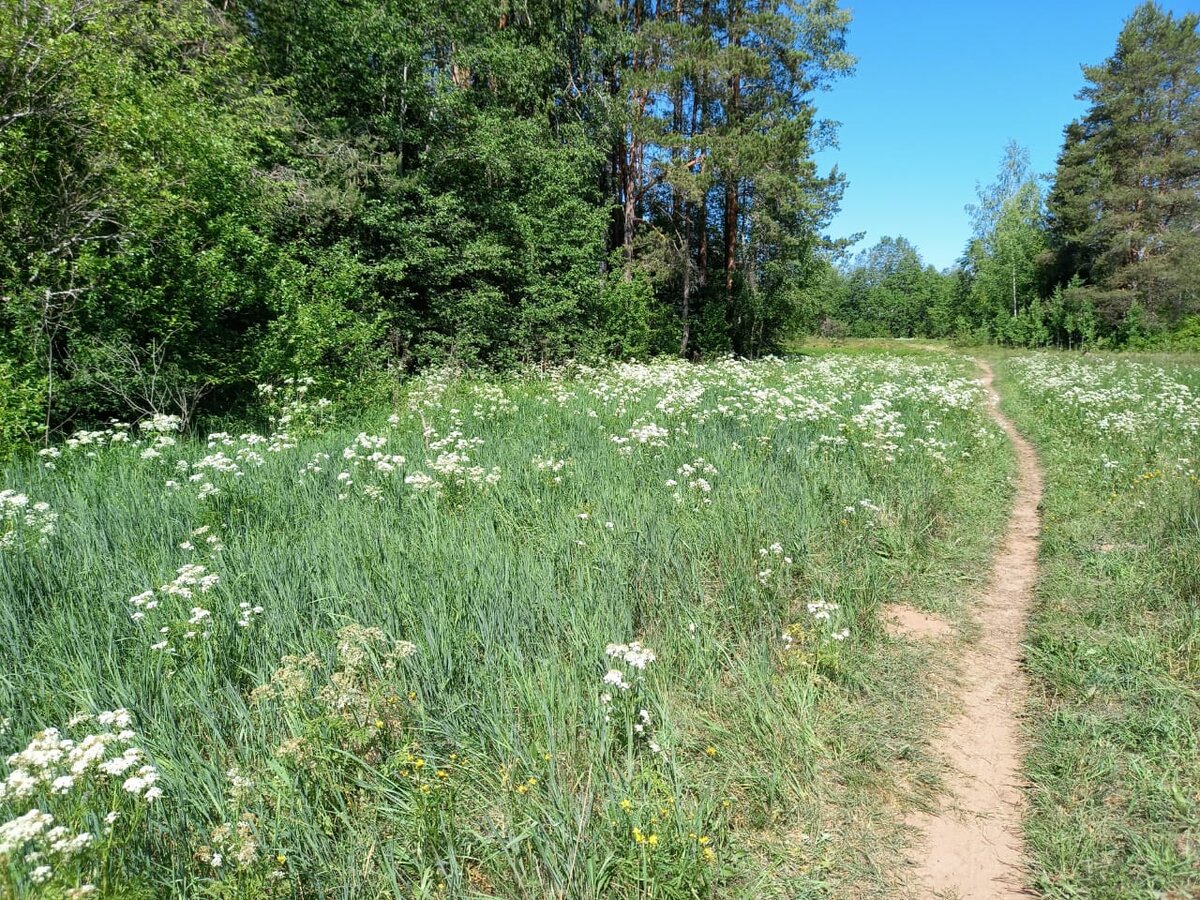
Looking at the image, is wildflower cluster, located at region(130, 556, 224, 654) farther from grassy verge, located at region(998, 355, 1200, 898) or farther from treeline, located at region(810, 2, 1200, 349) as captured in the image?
treeline, located at region(810, 2, 1200, 349)

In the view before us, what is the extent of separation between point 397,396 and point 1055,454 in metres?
12.5

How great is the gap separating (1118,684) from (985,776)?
1261 millimetres

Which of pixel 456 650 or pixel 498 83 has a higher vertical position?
pixel 498 83

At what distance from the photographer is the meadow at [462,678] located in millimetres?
2258

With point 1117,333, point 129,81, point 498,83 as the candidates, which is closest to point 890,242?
point 1117,333

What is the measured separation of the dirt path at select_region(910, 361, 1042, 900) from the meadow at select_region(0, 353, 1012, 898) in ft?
0.50

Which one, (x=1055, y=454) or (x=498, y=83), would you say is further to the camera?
(x=498, y=83)

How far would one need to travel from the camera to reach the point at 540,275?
20.9 meters

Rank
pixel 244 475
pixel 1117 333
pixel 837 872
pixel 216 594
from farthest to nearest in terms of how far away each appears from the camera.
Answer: pixel 1117 333 → pixel 244 475 → pixel 216 594 → pixel 837 872

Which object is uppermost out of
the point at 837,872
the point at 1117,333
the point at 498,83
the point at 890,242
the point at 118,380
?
the point at 890,242

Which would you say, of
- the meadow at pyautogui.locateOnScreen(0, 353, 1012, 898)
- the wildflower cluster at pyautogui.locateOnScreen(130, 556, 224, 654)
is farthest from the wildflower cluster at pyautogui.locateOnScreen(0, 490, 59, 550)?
the wildflower cluster at pyautogui.locateOnScreen(130, 556, 224, 654)

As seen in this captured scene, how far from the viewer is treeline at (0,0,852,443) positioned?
8.73 meters

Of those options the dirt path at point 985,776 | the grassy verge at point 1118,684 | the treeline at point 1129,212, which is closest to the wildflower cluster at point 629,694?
the dirt path at point 985,776

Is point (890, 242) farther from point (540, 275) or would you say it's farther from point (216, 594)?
point (216, 594)
